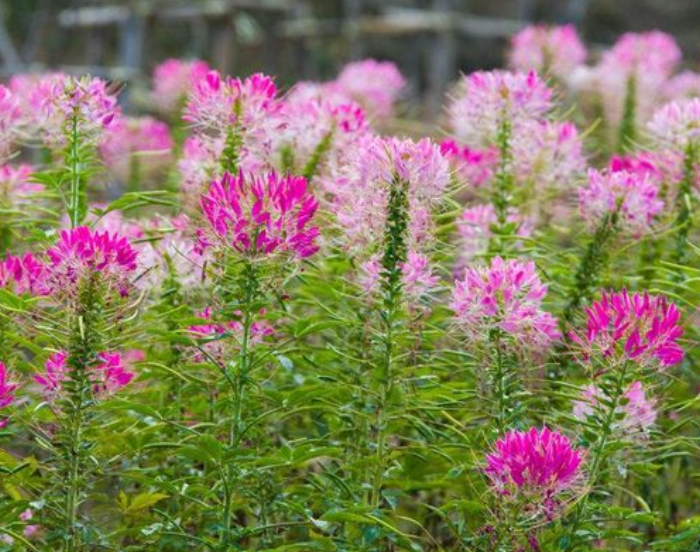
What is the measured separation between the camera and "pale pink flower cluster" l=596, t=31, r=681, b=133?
4910 millimetres

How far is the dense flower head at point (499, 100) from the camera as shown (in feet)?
11.0

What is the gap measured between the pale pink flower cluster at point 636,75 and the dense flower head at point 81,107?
2.40 metres

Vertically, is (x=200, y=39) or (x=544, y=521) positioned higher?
(x=200, y=39)

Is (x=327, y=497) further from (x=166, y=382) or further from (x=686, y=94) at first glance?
(x=686, y=94)

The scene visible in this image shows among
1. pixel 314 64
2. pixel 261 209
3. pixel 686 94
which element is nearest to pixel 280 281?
pixel 261 209

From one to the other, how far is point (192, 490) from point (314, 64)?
11.1 m

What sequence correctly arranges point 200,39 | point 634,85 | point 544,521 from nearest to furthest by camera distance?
point 544,521 → point 634,85 → point 200,39

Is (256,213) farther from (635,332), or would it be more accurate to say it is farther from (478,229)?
(478,229)

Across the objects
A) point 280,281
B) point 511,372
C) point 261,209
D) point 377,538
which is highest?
point 261,209

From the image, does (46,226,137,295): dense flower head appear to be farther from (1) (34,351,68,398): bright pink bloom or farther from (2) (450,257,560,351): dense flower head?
(2) (450,257,560,351): dense flower head

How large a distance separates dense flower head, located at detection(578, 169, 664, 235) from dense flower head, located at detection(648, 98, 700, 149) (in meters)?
0.26

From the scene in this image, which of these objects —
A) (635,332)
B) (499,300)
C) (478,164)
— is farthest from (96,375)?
(478,164)

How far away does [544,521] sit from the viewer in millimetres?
2336

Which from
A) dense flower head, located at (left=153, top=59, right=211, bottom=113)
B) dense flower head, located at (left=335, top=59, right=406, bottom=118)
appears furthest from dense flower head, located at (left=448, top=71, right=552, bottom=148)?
dense flower head, located at (left=153, top=59, right=211, bottom=113)
